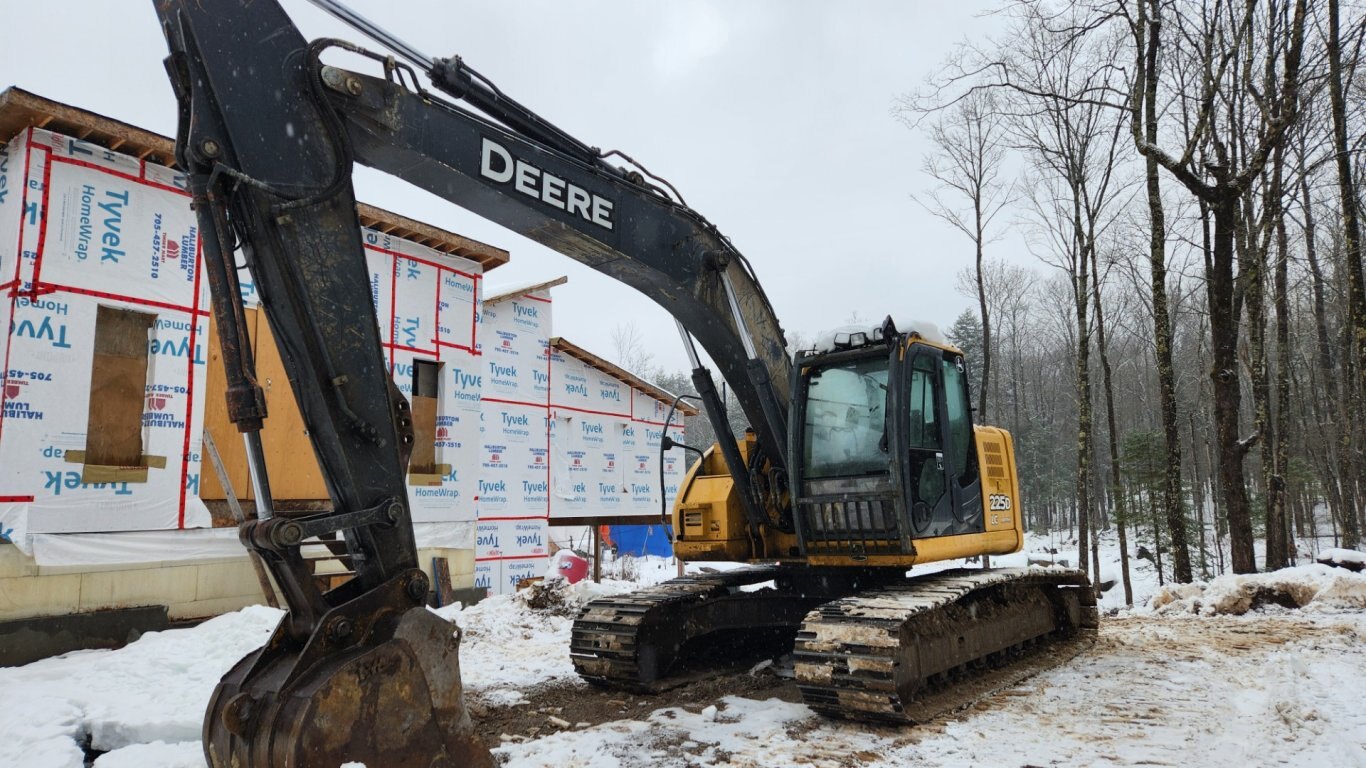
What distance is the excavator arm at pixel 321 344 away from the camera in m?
3.47

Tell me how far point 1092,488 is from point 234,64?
38.4 meters

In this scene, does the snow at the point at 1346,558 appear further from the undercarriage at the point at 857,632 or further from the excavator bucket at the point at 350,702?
the excavator bucket at the point at 350,702

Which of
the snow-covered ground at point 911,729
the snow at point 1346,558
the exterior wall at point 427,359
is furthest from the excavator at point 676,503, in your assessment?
the exterior wall at point 427,359

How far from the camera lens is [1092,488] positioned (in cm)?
3622

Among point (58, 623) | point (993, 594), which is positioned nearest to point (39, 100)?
point (58, 623)

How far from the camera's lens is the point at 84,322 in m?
9.42

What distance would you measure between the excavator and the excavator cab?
0.02 m

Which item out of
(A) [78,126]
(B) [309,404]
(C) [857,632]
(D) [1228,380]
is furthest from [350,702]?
(D) [1228,380]

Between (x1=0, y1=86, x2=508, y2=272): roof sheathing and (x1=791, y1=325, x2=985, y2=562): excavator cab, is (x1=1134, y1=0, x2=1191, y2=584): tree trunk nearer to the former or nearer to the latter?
(x1=791, y1=325, x2=985, y2=562): excavator cab

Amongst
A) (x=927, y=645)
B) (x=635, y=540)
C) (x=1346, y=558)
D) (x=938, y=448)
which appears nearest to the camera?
(x=927, y=645)

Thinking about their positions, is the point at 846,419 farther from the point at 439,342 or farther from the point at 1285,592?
the point at 439,342

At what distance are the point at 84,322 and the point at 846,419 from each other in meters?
8.48

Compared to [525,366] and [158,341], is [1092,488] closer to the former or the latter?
[525,366]

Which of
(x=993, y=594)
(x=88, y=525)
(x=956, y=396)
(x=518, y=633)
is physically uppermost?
(x=956, y=396)
